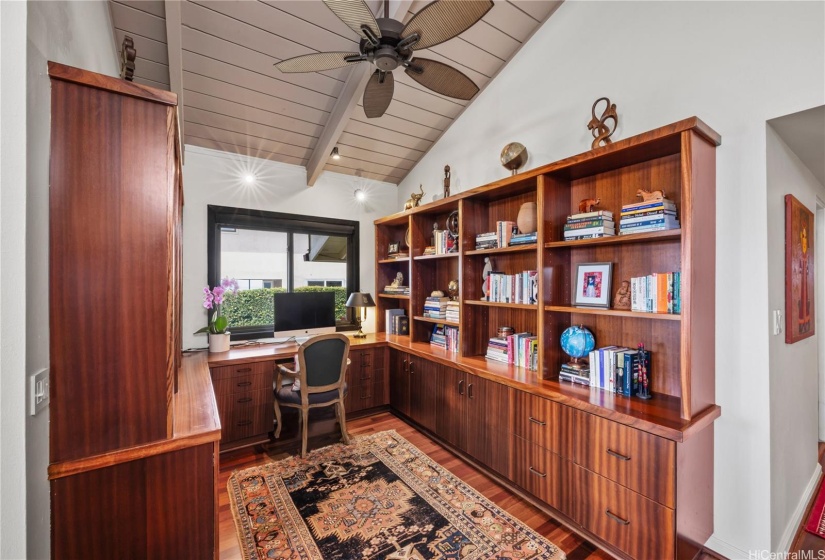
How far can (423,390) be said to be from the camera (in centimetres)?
332

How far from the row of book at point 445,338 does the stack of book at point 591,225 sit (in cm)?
137

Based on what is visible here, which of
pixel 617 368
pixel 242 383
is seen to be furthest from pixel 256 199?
pixel 617 368

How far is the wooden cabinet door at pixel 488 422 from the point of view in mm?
2482

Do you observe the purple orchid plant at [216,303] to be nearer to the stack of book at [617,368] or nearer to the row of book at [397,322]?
the row of book at [397,322]

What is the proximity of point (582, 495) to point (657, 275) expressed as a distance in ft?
4.17

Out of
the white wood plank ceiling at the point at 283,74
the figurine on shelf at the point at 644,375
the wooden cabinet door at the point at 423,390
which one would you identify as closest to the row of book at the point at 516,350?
the wooden cabinet door at the point at 423,390

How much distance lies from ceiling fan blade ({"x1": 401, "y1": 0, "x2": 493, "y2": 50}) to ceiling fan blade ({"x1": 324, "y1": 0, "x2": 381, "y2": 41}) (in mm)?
155

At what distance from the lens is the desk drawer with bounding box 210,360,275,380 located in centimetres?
303

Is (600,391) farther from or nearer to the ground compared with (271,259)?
nearer to the ground

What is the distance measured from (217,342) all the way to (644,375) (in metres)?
3.36

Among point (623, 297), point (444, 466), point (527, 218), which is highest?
point (527, 218)

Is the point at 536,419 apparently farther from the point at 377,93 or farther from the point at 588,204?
the point at 377,93

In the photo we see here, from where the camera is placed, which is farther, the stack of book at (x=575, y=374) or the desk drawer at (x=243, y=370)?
the desk drawer at (x=243, y=370)

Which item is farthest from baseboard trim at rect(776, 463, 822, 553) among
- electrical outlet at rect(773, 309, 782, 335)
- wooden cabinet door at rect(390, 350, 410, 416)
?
wooden cabinet door at rect(390, 350, 410, 416)
